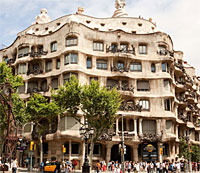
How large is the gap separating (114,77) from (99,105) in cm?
1410

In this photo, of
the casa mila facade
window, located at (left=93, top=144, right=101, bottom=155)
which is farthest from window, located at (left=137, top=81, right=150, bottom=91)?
window, located at (left=93, top=144, right=101, bottom=155)

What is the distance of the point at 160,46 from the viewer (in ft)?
166

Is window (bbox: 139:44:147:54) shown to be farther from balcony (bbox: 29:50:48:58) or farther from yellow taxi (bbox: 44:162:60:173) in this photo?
yellow taxi (bbox: 44:162:60:173)

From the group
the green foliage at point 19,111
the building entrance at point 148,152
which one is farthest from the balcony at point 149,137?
the green foliage at point 19,111

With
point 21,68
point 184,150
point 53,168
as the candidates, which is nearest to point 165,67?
point 184,150

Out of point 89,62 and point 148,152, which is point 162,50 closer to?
point 89,62

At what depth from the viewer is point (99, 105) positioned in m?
34.3

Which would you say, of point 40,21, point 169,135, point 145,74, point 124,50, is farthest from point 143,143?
point 40,21

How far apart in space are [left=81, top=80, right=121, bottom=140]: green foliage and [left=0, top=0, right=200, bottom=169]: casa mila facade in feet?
26.5

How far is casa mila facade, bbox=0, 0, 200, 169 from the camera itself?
44.5 m

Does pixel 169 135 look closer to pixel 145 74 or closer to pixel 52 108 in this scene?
pixel 145 74

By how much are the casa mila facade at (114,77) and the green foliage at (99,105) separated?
808 centimetres

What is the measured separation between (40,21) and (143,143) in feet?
111

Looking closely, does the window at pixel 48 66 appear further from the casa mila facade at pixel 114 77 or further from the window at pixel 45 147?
the window at pixel 45 147
